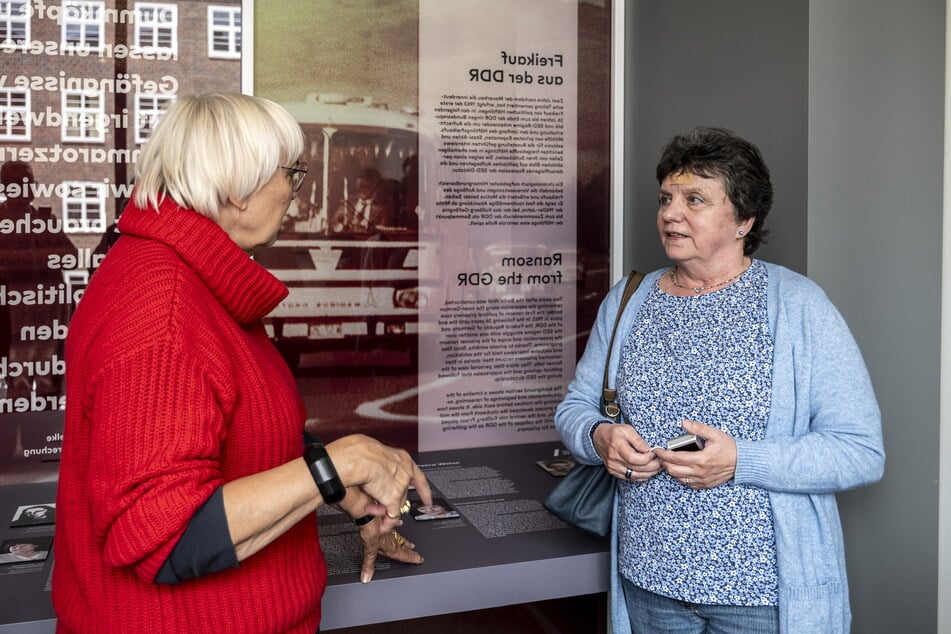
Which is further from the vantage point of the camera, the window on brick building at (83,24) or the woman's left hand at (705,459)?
the window on brick building at (83,24)

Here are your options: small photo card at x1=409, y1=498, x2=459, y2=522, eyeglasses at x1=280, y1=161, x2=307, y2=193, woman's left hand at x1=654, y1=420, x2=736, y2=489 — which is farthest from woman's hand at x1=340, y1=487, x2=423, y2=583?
eyeglasses at x1=280, y1=161, x2=307, y2=193

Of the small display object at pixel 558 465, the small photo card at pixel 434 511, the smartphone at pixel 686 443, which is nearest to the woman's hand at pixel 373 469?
the smartphone at pixel 686 443

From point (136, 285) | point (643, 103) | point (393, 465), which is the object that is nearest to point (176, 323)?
point (136, 285)

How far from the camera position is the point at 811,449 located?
1768mm

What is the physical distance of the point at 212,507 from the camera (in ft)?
3.71

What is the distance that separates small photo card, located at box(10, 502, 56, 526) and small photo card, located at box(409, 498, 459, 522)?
1.01 metres

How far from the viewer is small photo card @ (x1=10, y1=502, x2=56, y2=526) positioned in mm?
2371

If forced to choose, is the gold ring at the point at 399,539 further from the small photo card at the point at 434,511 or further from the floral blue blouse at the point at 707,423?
the floral blue blouse at the point at 707,423

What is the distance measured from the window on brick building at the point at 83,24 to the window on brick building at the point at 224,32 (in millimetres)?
332

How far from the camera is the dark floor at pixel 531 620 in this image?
10.2 feet

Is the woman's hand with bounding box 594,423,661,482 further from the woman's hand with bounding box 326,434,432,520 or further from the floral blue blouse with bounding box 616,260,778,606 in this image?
the woman's hand with bounding box 326,434,432,520

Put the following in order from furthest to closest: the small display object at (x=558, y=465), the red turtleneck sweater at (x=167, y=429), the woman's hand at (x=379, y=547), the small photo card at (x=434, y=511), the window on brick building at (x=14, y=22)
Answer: the small display object at (x=558, y=465) → the window on brick building at (x=14, y=22) → the small photo card at (x=434, y=511) → the woman's hand at (x=379, y=547) → the red turtleneck sweater at (x=167, y=429)

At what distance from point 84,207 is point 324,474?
1900mm

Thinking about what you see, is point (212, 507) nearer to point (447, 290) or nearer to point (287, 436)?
point (287, 436)
